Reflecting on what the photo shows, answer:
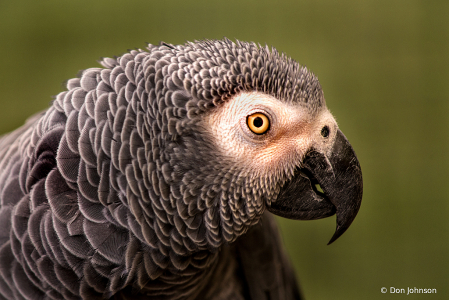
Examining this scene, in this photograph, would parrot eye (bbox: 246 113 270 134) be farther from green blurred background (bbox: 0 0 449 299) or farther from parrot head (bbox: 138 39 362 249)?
green blurred background (bbox: 0 0 449 299)

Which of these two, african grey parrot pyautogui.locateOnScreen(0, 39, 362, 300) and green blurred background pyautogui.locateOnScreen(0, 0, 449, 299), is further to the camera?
green blurred background pyautogui.locateOnScreen(0, 0, 449, 299)

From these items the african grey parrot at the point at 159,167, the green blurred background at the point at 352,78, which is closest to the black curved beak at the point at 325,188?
the african grey parrot at the point at 159,167

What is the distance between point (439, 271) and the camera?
243 cm

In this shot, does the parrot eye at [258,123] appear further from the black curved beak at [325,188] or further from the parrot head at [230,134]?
the black curved beak at [325,188]

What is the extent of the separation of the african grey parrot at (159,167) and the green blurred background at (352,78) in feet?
5.03

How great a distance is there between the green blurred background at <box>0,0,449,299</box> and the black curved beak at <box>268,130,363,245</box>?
148 cm

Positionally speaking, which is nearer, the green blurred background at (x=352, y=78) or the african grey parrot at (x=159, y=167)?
the african grey parrot at (x=159, y=167)

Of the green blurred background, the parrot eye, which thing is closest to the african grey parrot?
the parrot eye

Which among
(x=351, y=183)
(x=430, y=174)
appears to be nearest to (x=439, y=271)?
(x=430, y=174)

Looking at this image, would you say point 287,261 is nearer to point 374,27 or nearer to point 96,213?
point 96,213

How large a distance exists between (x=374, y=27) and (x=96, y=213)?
7.36 feet

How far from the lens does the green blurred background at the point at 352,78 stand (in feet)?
7.52

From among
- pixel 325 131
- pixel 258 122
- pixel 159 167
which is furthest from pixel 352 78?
pixel 159 167

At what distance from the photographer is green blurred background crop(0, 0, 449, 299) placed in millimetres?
2293
